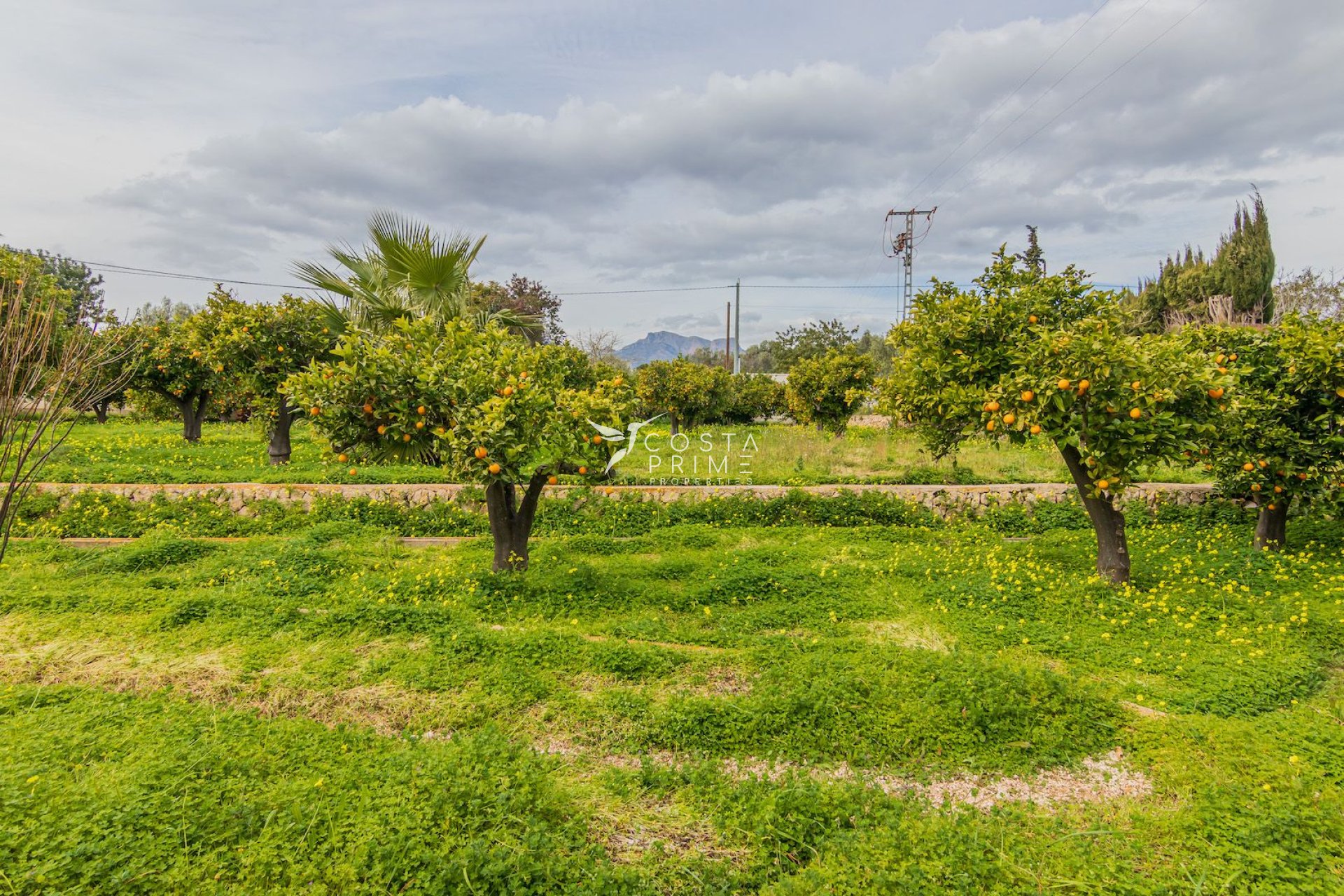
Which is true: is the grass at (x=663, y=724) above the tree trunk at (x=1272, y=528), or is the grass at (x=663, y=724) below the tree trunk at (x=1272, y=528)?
below

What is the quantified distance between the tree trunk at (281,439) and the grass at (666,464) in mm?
226

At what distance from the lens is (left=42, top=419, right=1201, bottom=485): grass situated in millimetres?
10289

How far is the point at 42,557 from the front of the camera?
7.04m

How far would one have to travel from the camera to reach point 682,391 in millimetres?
20062

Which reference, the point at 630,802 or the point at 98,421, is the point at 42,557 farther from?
the point at 98,421

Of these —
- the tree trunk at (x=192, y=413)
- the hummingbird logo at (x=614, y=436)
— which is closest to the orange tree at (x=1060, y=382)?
the hummingbird logo at (x=614, y=436)

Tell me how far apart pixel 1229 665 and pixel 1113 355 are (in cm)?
241

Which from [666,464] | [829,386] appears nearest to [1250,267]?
[829,386]

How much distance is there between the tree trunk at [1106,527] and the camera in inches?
247

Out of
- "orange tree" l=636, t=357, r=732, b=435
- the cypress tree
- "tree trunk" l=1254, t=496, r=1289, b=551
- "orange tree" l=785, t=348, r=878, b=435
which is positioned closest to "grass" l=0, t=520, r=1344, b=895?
"tree trunk" l=1254, t=496, r=1289, b=551

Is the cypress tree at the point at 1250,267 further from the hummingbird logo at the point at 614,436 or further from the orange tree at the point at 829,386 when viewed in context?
the hummingbird logo at the point at 614,436

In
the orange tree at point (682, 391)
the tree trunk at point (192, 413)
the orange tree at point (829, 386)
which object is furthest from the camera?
the orange tree at point (682, 391)

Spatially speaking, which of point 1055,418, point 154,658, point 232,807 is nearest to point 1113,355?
point 1055,418

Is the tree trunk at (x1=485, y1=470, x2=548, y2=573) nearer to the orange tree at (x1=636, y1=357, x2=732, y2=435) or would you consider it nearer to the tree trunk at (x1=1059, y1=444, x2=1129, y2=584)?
the tree trunk at (x1=1059, y1=444, x2=1129, y2=584)
